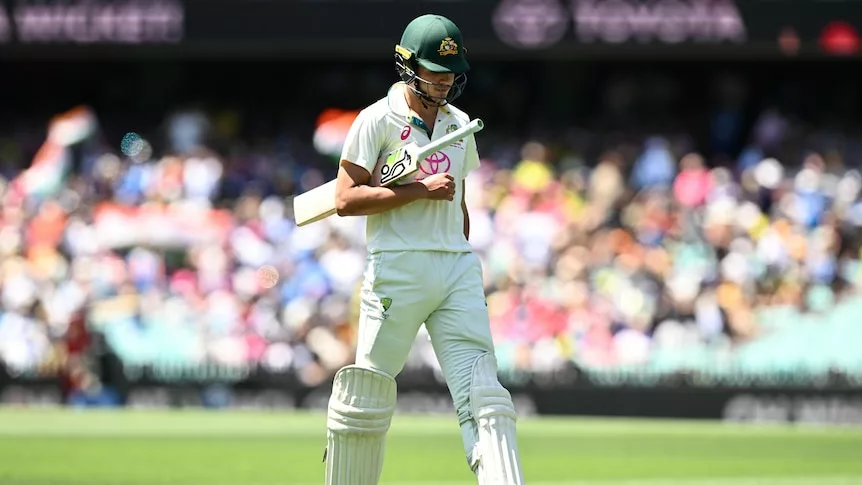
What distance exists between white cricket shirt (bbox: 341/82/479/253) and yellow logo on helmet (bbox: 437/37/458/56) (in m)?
0.26

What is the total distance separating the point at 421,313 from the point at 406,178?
1.65ft

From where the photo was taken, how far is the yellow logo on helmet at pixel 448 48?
17.0ft

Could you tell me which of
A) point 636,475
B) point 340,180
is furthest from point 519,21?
point 340,180

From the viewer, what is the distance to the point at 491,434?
4965mm

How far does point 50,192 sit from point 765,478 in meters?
10.9

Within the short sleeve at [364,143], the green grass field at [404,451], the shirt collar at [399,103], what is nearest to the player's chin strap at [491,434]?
the short sleeve at [364,143]

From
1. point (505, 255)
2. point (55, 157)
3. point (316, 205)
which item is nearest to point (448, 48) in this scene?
A: point (316, 205)

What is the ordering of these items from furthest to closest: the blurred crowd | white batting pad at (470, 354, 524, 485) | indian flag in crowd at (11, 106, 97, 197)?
indian flag in crowd at (11, 106, 97, 197), the blurred crowd, white batting pad at (470, 354, 524, 485)

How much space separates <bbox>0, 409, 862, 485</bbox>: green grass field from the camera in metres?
7.92

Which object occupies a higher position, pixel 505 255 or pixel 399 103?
pixel 399 103

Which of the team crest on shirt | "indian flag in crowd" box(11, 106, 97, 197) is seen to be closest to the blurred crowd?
"indian flag in crowd" box(11, 106, 97, 197)

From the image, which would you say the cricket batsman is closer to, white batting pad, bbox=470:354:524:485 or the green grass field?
white batting pad, bbox=470:354:524:485

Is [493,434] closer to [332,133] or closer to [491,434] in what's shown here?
[491,434]

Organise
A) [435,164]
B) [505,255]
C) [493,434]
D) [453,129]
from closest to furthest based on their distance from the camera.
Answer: [493,434] < [435,164] < [453,129] < [505,255]
